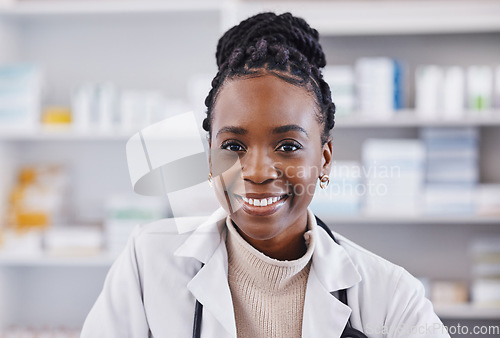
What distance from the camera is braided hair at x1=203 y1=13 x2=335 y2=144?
2.71 feet

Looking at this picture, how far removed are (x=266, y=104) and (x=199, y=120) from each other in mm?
1310

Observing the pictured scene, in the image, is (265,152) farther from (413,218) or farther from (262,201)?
(413,218)

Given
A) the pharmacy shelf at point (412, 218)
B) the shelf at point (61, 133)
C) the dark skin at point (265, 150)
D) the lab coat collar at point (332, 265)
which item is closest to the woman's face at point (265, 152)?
the dark skin at point (265, 150)

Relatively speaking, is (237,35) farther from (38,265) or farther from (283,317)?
(38,265)

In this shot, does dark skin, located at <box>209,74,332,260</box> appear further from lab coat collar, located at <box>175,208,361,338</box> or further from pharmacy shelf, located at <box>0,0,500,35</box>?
pharmacy shelf, located at <box>0,0,500,35</box>

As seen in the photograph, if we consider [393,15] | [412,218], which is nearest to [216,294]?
[412,218]

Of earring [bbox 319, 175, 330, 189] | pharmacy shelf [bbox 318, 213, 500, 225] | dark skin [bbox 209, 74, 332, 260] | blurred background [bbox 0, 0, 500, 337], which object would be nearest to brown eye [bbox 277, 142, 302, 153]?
dark skin [bbox 209, 74, 332, 260]

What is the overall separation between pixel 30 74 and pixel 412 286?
1.84 meters

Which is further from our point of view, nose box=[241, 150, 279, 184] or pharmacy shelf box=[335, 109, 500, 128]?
pharmacy shelf box=[335, 109, 500, 128]

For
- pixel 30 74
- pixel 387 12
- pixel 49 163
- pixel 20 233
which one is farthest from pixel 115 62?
pixel 387 12

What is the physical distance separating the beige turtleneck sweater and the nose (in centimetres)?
18

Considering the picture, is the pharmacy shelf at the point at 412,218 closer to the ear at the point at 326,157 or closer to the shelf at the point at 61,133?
the shelf at the point at 61,133

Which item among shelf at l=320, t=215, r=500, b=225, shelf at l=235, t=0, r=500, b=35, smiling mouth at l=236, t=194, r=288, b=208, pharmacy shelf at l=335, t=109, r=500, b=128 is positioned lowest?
shelf at l=320, t=215, r=500, b=225

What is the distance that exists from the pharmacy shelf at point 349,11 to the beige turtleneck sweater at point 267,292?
1.34m
